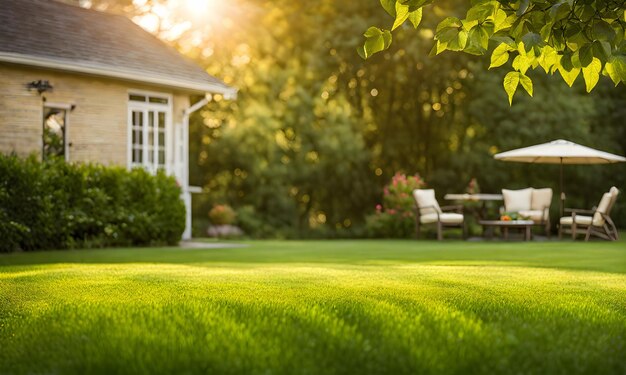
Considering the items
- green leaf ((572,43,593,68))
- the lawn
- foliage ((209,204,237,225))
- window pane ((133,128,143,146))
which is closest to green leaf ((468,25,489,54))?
green leaf ((572,43,593,68))

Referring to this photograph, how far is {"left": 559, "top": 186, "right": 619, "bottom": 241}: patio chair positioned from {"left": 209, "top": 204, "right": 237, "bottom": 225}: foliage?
833 cm

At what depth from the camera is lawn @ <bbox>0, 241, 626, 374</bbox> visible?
5.22 meters

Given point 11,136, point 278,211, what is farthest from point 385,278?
point 278,211

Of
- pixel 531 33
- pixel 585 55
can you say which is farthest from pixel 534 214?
pixel 531 33

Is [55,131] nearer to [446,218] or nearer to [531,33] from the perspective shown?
[446,218]

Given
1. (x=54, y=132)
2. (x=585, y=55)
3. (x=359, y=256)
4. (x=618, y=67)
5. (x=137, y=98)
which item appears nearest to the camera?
(x=585, y=55)

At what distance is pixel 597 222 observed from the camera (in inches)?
729

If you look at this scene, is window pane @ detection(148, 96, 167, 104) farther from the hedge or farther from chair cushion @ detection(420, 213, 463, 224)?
chair cushion @ detection(420, 213, 463, 224)

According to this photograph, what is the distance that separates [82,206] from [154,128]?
13.4ft

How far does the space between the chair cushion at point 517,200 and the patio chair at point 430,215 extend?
1248mm

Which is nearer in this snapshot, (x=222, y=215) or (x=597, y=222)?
(x=597, y=222)

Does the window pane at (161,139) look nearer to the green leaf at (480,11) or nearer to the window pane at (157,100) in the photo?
the window pane at (157,100)

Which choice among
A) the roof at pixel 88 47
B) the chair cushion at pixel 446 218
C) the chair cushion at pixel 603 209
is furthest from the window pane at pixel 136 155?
the chair cushion at pixel 603 209

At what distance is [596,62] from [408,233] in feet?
52.9
